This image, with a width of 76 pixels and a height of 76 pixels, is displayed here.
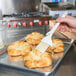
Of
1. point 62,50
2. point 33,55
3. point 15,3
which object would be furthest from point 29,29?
point 33,55

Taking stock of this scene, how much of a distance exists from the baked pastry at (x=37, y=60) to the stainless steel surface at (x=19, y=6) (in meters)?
2.44

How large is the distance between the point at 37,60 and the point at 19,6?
8.22 feet

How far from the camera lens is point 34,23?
2477 mm

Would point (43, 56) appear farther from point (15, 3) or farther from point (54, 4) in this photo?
point (54, 4)

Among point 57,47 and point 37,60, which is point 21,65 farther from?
point 57,47

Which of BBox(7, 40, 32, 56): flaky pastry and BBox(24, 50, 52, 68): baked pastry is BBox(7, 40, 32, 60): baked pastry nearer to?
BBox(7, 40, 32, 56): flaky pastry

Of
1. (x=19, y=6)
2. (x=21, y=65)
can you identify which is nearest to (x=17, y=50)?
(x=21, y=65)

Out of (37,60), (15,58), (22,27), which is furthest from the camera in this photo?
(22,27)

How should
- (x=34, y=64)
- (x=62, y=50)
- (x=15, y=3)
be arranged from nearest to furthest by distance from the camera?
(x=34, y=64) → (x=62, y=50) → (x=15, y=3)

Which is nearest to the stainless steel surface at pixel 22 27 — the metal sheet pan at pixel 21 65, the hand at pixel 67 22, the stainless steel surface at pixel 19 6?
the stainless steel surface at pixel 19 6

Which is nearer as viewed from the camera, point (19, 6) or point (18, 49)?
point (18, 49)

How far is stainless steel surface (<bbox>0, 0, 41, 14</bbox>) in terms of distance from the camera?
2926 millimetres

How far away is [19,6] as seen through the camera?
3000 millimetres

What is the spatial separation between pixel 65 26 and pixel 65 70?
424 mm
